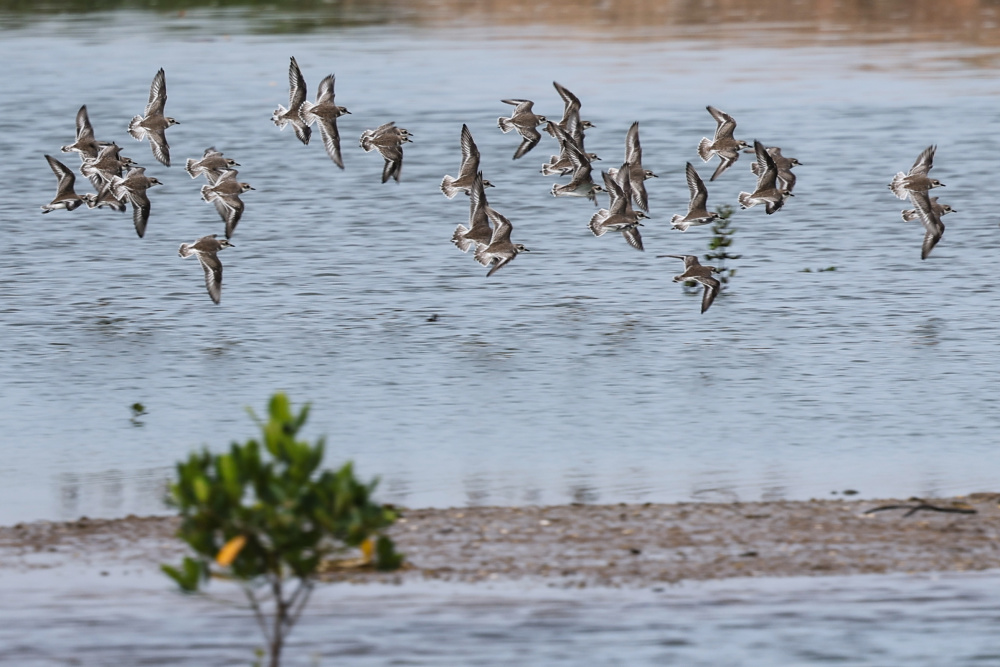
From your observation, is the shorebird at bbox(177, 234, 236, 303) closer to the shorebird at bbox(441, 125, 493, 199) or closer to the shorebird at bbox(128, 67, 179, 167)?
the shorebird at bbox(128, 67, 179, 167)

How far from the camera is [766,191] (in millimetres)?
21859

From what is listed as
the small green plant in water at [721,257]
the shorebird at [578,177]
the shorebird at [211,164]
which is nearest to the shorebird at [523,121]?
the shorebird at [578,177]

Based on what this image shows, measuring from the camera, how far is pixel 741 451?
1533 cm

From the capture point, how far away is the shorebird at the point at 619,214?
21766 mm

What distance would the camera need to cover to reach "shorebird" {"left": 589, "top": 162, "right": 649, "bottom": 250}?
21766 millimetres

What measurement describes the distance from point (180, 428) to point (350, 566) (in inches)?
166

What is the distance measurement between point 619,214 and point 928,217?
3.41m

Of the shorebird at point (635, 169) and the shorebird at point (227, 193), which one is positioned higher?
the shorebird at point (635, 169)

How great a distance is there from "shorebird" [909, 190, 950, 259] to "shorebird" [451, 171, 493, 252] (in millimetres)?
4563

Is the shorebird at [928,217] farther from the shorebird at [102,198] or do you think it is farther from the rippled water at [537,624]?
the rippled water at [537,624]

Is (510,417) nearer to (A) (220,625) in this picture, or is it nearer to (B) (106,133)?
(A) (220,625)

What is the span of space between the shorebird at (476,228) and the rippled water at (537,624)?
949cm

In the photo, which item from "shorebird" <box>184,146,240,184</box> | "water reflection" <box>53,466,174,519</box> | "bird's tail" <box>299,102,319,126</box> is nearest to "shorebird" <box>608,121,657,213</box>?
"bird's tail" <box>299,102,319,126</box>

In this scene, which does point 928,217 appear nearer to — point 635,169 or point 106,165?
point 635,169
